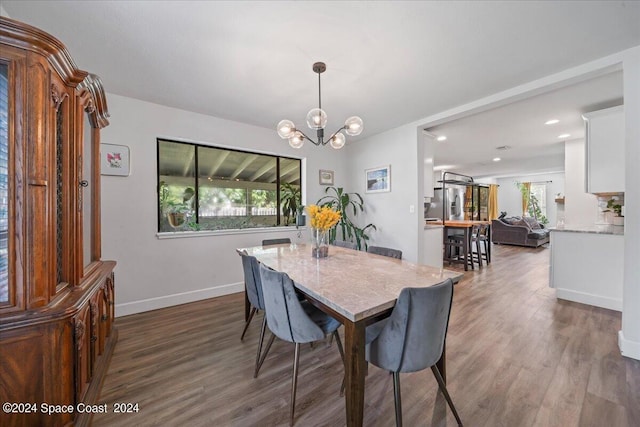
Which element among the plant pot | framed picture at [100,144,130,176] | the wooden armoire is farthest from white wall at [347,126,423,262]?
the wooden armoire

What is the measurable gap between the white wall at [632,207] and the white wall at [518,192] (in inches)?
357

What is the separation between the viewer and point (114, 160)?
8.93 ft

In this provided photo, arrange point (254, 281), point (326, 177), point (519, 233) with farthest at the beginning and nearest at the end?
point (519, 233) < point (326, 177) < point (254, 281)

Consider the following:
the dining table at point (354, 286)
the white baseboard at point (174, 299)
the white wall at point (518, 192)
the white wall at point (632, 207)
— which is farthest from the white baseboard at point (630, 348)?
the white wall at point (518, 192)

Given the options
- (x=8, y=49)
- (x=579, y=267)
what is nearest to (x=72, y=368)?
(x=8, y=49)

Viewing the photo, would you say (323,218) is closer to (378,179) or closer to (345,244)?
(345,244)

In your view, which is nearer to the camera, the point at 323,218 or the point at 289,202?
the point at 323,218

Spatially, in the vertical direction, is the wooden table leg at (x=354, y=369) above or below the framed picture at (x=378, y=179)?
below

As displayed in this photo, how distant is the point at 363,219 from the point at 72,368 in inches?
157

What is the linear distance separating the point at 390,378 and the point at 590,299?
3.01 meters

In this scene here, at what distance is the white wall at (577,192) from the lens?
14.0ft

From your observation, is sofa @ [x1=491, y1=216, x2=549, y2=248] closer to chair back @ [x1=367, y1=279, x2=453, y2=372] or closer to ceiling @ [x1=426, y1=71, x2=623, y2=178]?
ceiling @ [x1=426, y1=71, x2=623, y2=178]

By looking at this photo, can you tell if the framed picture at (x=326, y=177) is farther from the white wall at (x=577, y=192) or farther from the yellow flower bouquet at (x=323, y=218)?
the white wall at (x=577, y=192)

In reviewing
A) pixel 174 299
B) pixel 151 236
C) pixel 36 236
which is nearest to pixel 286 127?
pixel 36 236
